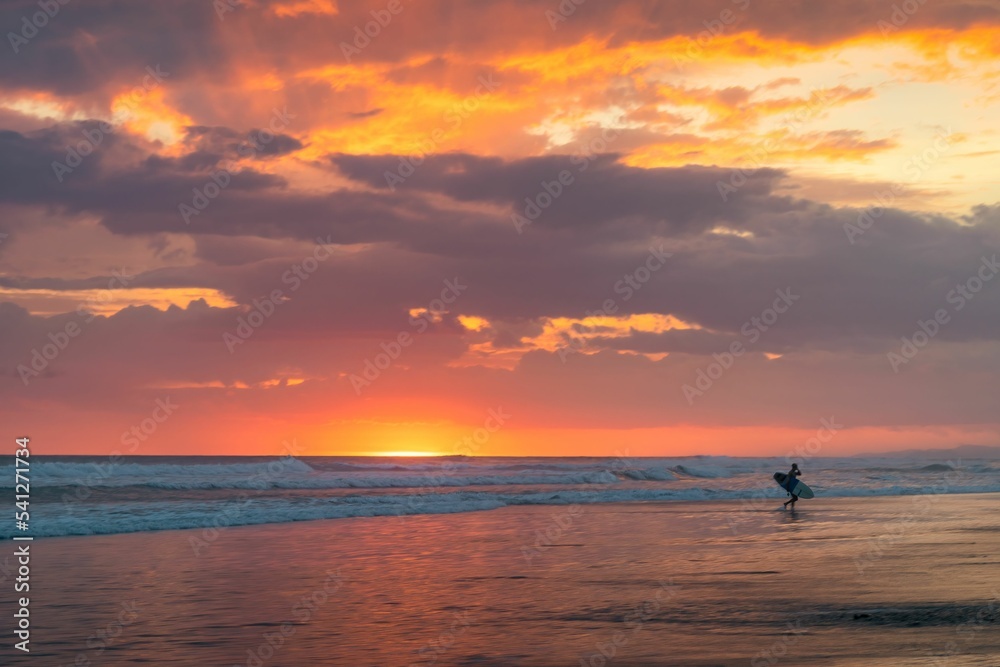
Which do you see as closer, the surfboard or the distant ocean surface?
the distant ocean surface

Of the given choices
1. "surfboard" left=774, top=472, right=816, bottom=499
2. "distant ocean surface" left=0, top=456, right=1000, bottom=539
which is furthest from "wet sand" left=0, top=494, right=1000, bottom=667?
"surfboard" left=774, top=472, right=816, bottom=499

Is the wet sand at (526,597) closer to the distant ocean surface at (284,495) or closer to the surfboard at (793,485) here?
the distant ocean surface at (284,495)

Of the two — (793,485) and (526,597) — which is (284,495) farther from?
(526,597)

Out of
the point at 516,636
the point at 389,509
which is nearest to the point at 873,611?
the point at 516,636

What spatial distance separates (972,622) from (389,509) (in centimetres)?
2630

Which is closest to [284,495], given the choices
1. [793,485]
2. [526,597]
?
[793,485]

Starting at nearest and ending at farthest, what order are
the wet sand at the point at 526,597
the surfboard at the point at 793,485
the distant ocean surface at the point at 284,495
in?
the wet sand at the point at 526,597 → the distant ocean surface at the point at 284,495 → the surfboard at the point at 793,485

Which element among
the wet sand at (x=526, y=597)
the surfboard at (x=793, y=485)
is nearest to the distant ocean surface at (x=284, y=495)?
the surfboard at (x=793, y=485)

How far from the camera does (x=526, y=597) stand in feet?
50.1

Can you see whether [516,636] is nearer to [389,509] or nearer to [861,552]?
[861,552]

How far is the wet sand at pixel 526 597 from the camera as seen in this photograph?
1133cm

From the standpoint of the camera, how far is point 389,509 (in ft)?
119

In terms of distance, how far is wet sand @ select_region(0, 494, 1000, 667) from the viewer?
11.3 m

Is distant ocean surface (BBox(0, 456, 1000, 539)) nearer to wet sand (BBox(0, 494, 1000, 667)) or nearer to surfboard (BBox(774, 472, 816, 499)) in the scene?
surfboard (BBox(774, 472, 816, 499))
